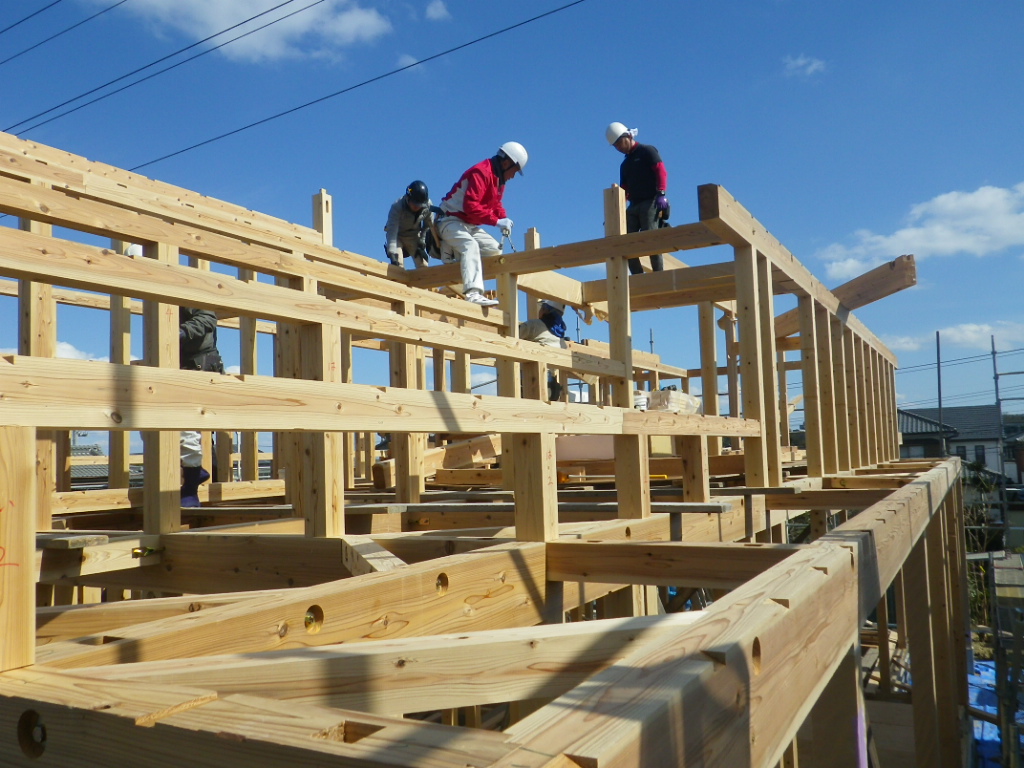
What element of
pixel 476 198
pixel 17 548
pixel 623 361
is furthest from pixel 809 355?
pixel 17 548

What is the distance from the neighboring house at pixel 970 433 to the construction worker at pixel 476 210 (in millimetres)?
34178

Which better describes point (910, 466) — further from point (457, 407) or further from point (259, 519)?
point (457, 407)

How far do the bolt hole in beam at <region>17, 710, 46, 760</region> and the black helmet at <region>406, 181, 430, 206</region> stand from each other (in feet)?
28.9

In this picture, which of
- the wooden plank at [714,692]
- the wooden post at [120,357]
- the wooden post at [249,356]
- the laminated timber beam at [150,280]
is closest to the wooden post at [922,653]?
the wooden plank at [714,692]

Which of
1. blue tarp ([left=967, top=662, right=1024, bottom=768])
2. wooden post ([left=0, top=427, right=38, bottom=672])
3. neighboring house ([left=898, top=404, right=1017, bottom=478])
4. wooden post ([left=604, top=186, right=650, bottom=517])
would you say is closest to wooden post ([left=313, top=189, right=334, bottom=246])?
wooden post ([left=604, top=186, right=650, bottom=517])

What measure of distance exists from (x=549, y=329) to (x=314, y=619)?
25.8ft

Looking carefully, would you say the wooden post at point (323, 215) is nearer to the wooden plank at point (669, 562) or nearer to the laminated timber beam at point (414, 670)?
the wooden plank at point (669, 562)

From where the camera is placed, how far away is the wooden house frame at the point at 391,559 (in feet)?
4.50

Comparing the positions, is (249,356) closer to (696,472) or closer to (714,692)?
(696,472)

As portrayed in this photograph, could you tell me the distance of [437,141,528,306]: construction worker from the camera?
8555mm

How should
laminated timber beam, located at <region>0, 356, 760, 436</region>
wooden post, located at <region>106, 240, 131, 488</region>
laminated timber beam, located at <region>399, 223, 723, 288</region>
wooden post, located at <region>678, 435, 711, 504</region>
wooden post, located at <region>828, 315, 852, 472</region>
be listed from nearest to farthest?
laminated timber beam, located at <region>0, 356, 760, 436</region> < wooden post, located at <region>678, 435, 711, 504</region> < wooden post, located at <region>106, 240, 131, 488</region> < laminated timber beam, located at <region>399, 223, 723, 288</region> < wooden post, located at <region>828, 315, 852, 472</region>

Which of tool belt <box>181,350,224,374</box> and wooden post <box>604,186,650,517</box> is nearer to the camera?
wooden post <box>604,186,650,517</box>

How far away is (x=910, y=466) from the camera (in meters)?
11.1

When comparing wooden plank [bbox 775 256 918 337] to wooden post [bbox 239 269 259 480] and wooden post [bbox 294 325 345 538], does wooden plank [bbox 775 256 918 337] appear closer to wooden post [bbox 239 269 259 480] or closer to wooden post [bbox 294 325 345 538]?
wooden post [bbox 239 269 259 480]
